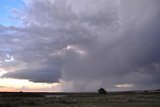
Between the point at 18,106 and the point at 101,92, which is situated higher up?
the point at 101,92

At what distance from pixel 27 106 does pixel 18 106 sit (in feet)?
4.85

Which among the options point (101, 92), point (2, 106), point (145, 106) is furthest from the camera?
point (101, 92)

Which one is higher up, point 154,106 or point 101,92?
point 101,92

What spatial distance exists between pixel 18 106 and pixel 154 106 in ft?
75.8

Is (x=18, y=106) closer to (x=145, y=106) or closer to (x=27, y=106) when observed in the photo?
(x=27, y=106)

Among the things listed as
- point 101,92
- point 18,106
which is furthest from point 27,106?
point 101,92

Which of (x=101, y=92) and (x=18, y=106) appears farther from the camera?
(x=101, y=92)

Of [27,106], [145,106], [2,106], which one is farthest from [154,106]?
[2,106]

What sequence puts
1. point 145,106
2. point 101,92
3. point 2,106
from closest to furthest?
point 2,106 < point 145,106 < point 101,92

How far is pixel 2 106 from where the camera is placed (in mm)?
51156

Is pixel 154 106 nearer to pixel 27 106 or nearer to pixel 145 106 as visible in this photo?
pixel 145 106

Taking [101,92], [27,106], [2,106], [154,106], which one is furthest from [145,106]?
[101,92]

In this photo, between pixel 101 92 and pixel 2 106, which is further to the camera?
pixel 101 92

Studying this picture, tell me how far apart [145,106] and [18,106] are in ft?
71.6
